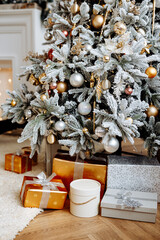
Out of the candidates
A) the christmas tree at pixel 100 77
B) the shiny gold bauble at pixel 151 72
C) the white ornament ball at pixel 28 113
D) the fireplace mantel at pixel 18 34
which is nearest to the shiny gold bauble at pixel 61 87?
the christmas tree at pixel 100 77

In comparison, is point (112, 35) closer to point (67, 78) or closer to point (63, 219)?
point (67, 78)

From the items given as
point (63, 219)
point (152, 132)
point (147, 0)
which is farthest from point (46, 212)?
point (147, 0)

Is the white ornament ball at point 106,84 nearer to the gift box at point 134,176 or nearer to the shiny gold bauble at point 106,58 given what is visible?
the shiny gold bauble at point 106,58

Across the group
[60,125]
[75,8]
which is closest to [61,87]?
[60,125]

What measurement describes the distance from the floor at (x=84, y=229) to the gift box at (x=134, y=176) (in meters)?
0.19

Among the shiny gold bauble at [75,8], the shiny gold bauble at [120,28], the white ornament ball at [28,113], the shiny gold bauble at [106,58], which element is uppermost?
the shiny gold bauble at [75,8]

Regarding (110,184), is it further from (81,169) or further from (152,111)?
(152,111)

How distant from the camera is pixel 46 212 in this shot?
1.43 metres

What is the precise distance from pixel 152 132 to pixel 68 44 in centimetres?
71

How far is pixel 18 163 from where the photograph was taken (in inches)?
76.9

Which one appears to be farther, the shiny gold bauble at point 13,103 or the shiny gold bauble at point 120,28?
the shiny gold bauble at point 13,103

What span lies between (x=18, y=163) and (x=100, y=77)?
860 mm

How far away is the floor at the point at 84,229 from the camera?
1213 mm

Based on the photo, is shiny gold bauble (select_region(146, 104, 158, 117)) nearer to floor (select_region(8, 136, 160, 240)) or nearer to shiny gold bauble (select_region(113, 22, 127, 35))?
shiny gold bauble (select_region(113, 22, 127, 35))
